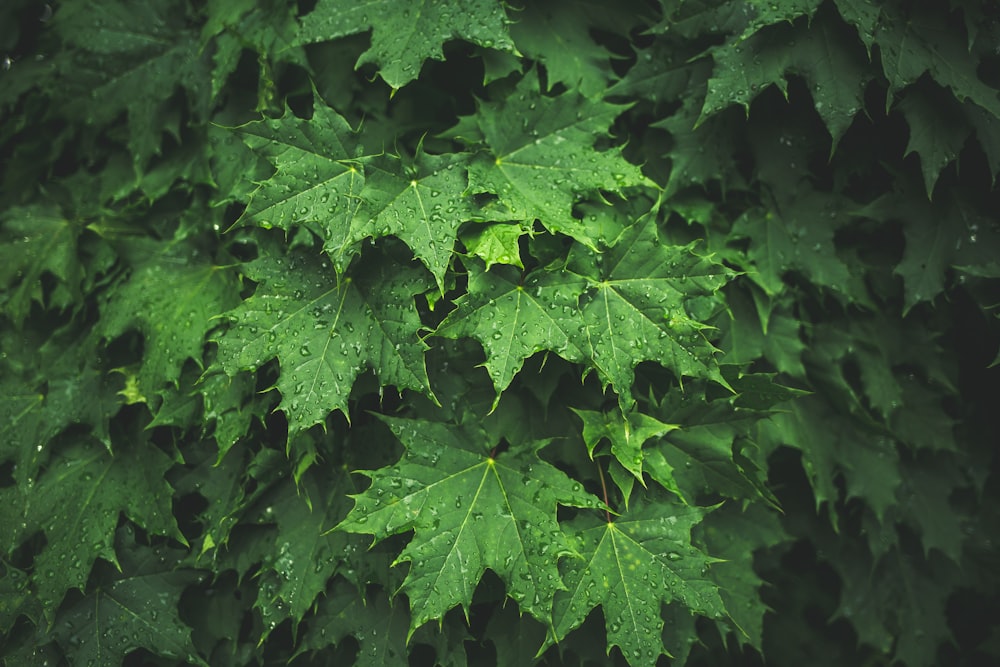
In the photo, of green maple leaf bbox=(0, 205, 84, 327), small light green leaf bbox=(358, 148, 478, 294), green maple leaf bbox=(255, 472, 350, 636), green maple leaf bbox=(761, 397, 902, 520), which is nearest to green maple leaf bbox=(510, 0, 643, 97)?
small light green leaf bbox=(358, 148, 478, 294)

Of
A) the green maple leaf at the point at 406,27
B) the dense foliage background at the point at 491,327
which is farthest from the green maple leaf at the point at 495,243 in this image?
the green maple leaf at the point at 406,27

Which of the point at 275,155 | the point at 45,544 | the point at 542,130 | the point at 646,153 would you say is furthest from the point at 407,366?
the point at 45,544

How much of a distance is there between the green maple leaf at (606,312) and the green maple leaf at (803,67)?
0.49 metres

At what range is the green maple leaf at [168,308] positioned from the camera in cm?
205

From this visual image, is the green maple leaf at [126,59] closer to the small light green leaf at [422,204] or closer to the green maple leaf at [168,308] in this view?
the green maple leaf at [168,308]

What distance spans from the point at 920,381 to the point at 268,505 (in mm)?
2182

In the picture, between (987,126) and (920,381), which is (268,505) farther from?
(987,126)

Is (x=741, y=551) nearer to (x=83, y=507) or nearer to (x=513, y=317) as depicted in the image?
(x=513, y=317)

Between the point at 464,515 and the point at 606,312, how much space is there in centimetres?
64

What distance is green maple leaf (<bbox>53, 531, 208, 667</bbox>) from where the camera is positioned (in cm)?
209

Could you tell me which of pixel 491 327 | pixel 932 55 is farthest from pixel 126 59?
pixel 932 55

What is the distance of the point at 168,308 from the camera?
2100mm

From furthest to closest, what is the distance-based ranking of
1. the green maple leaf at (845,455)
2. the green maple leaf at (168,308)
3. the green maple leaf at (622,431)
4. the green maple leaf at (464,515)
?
1. the green maple leaf at (845,455)
2. the green maple leaf at (168,308)
3. the green maple leaf at (622,431)
4. the green maple leaf at (464,515)

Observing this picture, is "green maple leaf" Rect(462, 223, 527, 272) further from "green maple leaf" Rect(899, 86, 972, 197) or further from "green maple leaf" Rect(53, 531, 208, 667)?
"green maple leaf" Rect(53, 531, 208, 667)
